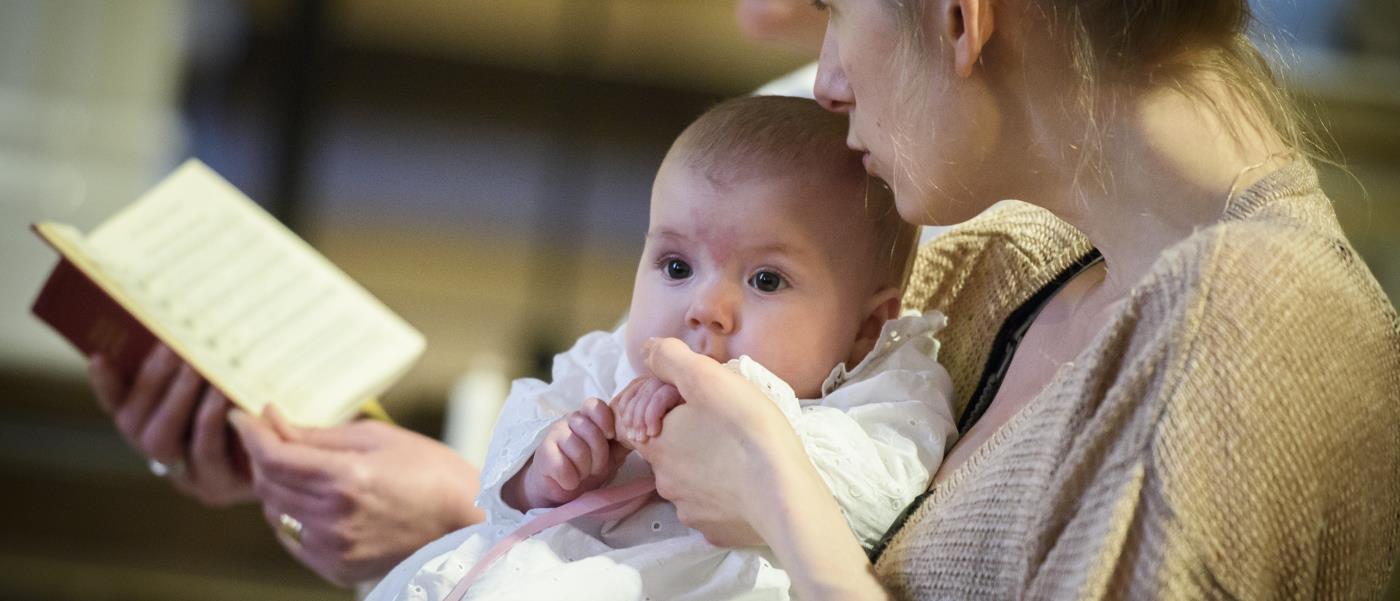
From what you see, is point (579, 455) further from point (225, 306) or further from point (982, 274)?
point (225, 306)

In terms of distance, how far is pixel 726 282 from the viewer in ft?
4.08

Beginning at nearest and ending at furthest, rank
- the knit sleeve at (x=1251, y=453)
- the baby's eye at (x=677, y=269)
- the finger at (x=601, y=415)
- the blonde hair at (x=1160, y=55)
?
the knit sleeve at (x=1251, y=453), the blonde hair at (x=1160, y=55), the finger at (x=601, y=415), the baby's eye at (x=677, y=269)

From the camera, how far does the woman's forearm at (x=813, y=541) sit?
969 mm

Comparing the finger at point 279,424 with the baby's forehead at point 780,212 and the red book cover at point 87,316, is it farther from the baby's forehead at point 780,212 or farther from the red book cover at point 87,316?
the baby's forehead at point 780,212

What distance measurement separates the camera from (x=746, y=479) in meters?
1.04

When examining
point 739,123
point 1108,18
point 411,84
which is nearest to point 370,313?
point 739,123

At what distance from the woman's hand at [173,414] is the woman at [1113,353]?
949 millimetres

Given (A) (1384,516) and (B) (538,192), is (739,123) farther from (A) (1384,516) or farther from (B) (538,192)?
(B) (538,192)

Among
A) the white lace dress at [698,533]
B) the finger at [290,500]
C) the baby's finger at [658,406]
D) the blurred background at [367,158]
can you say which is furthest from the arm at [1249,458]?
the blurred background at [367,158]

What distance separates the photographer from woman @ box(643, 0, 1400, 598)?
2.83ft

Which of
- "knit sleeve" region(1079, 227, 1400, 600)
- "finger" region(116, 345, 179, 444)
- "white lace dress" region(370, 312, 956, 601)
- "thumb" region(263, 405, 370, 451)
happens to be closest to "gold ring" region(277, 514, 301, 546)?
"thumb" region(263, 405, 370, 451)

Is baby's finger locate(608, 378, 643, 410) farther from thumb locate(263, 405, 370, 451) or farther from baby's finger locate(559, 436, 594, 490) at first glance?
thumb locate(263, 405, 370, 451)

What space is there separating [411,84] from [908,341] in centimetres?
267

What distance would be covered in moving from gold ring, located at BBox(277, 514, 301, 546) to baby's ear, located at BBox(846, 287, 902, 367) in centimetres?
89
